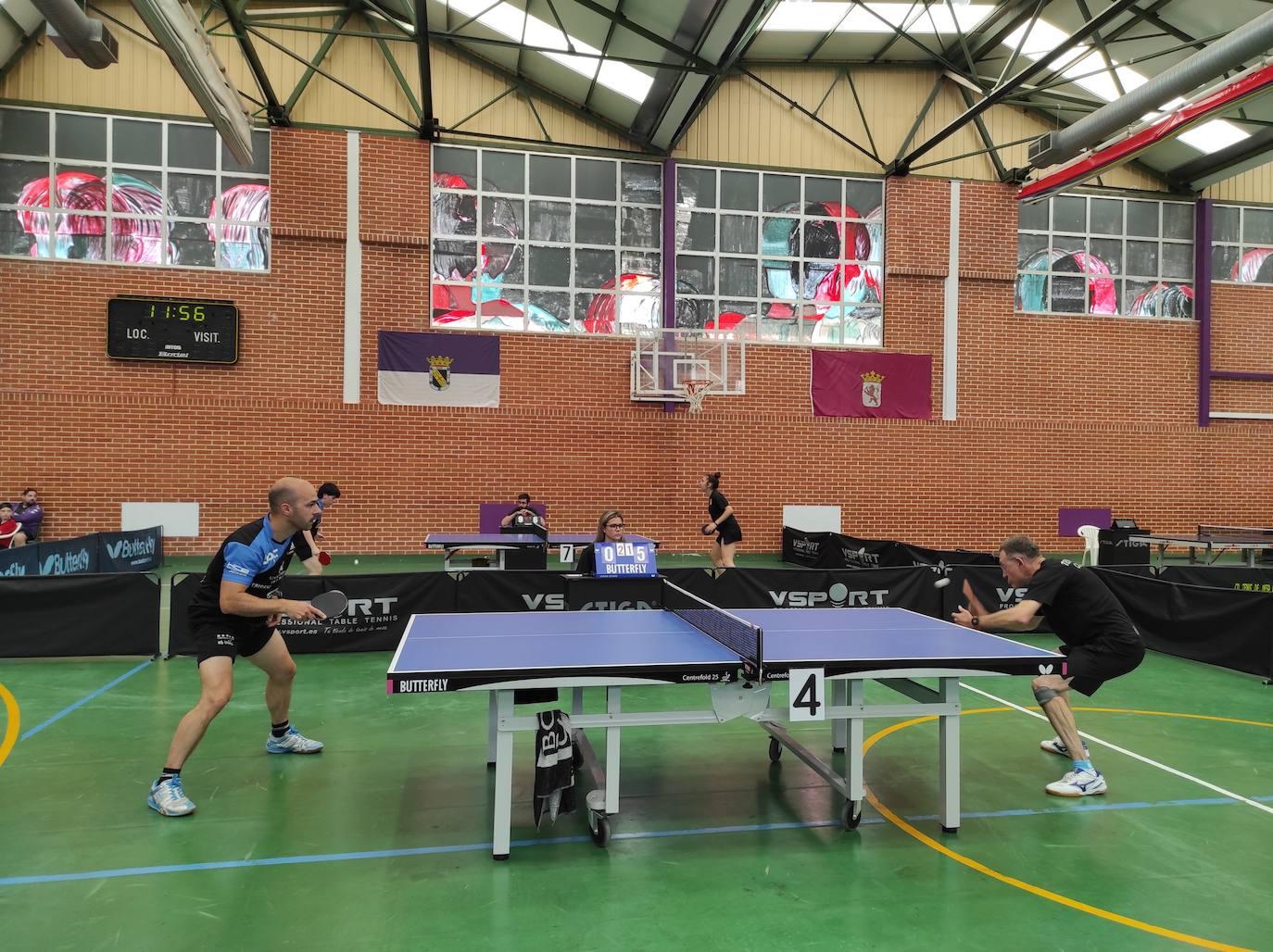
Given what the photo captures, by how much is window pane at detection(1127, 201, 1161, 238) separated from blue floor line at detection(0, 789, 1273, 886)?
18042 millimetres

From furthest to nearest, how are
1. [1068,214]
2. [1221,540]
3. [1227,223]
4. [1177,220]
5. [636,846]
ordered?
[1227,223] → [1177,220] → [1068,214] → [1221,540] → [636,846]

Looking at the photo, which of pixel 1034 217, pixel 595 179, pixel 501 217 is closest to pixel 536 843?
pixel 501 217

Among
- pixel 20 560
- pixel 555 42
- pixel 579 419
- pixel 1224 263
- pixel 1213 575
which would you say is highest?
pixel 555 42

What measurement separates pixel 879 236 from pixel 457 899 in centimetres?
1763

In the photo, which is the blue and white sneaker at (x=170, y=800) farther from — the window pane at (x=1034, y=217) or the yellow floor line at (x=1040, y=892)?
the window pane at (x=1034, y=217)

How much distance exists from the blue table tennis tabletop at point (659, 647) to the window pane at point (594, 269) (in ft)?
41.0

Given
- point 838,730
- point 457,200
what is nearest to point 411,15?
point 457,200

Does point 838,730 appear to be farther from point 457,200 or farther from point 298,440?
point 457,200

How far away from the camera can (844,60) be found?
59.2 ft

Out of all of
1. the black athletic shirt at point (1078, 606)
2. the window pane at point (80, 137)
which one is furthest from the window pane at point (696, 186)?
the black athletic shirt at point (1078, 606)

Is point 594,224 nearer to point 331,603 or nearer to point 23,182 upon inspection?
point 23,182

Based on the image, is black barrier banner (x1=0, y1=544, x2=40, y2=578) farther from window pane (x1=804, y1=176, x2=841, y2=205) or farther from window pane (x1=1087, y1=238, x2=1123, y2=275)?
window pane (x1=1087, y1=238, x2=1123, y2=275)

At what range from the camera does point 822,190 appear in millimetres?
18344

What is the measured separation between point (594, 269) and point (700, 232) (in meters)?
2.48
